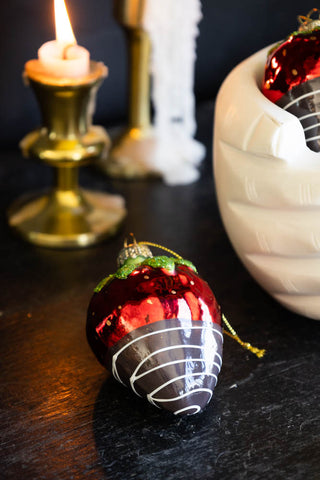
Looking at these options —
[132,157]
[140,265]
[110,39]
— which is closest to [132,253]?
[140,265]

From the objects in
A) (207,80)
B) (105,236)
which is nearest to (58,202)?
(105,236)

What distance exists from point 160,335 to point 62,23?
27 cm

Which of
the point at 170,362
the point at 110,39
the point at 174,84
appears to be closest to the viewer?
the point at 170,362

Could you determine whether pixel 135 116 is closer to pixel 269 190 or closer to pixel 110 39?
pixel 110 39

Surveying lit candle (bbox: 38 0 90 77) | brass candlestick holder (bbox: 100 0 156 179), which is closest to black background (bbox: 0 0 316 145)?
brass candlestick holder (bbox: 100 0 156 179)

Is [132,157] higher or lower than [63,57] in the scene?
lower

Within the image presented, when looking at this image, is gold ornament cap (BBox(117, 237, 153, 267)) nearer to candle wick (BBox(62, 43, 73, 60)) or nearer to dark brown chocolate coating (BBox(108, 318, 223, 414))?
dark brown chocolate coating (BBox(108, 318, 223, 414))

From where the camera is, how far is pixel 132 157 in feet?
2.35

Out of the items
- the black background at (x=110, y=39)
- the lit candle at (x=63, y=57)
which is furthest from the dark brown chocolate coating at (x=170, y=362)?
the black background at (x=110, y=39)

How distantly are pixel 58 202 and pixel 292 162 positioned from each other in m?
0.25

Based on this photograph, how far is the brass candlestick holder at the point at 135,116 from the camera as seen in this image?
68cm

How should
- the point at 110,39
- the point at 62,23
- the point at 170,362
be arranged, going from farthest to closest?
the point at 110,39
the point at 62,23
the point at 170,362

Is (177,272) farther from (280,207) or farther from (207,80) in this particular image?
(207,80)

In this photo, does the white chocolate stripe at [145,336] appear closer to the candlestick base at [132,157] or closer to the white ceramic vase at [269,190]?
the white ceramic vase at [269,190]
